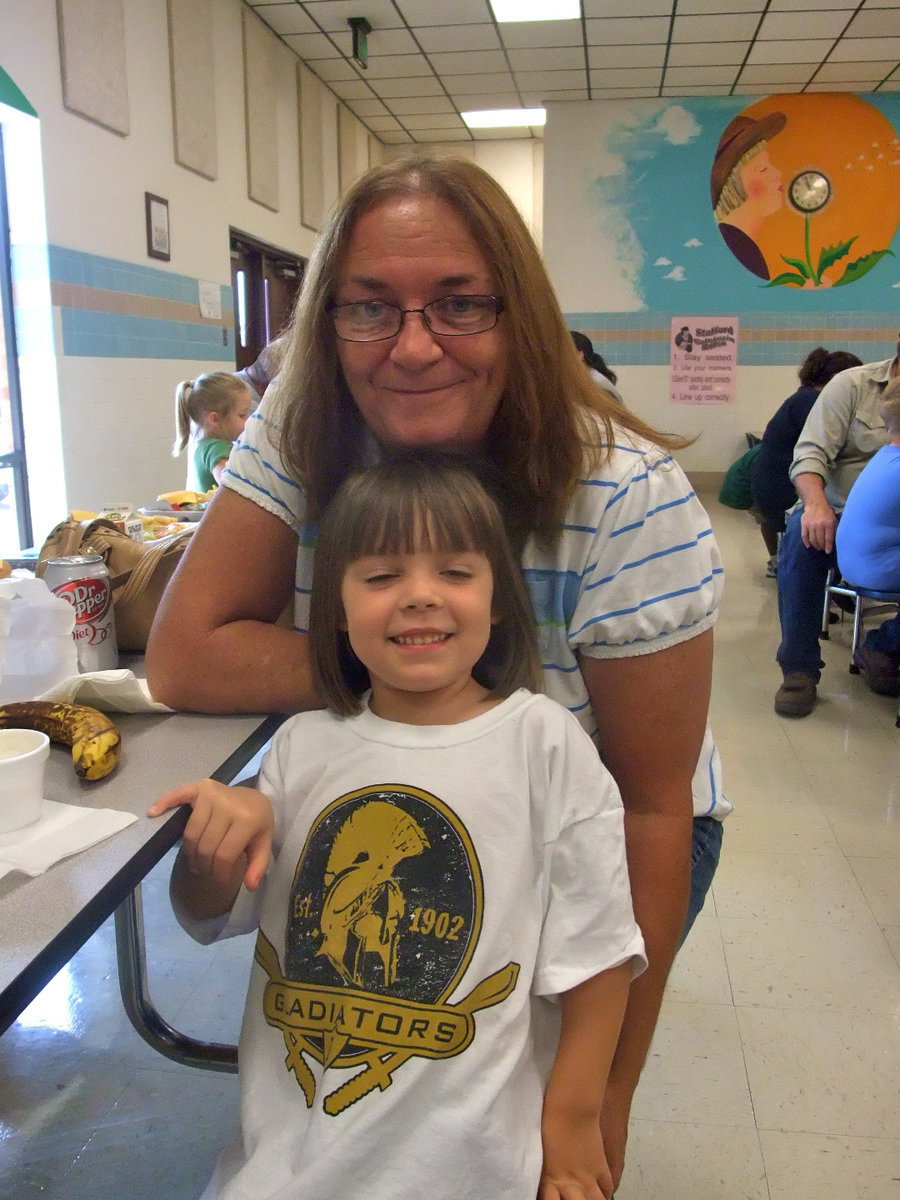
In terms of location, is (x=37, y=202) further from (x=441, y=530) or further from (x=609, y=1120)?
(x=609, y=1120)

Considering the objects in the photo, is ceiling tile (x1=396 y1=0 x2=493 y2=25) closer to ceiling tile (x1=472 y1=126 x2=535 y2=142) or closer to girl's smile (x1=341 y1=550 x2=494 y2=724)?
ceiling tile (x1=472 y1=126 x2=535 y2=142)

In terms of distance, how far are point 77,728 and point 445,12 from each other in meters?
6.15

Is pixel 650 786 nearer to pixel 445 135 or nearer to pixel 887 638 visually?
pixel 887 638

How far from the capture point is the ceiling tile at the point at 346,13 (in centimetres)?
570

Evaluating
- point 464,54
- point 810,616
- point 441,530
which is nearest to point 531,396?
point 441,530

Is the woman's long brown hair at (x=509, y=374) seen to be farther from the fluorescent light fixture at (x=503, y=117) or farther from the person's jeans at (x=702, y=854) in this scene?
the fluorescent light fixture at (x=503, y=117)

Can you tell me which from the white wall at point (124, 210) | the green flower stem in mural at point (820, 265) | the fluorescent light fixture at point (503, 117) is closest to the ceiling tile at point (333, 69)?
the white wall at point (124, 210)

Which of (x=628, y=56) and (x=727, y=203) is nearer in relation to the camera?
(x=628, y=56)

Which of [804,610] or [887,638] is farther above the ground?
[804,610]

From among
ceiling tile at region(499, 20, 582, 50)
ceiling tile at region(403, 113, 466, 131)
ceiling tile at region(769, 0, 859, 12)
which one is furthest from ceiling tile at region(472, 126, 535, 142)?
ceiling tile at region(769, 0, 859, 12)

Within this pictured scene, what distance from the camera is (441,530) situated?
0.94 meters

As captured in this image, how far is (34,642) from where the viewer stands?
3.56 feet

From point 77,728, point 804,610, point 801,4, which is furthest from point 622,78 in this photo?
point 77,728

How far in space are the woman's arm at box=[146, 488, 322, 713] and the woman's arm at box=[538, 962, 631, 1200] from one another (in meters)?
0.42
